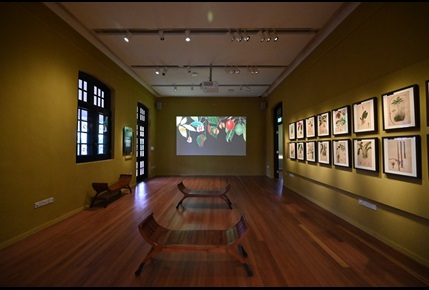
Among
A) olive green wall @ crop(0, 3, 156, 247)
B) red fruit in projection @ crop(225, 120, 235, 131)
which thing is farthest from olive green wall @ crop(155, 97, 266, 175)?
olive green wall @ crop(0, 3, 156, 247)

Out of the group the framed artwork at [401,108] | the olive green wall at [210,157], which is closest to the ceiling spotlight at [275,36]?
the framed artwork at [401,108]

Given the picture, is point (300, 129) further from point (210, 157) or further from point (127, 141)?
point (127, 141)

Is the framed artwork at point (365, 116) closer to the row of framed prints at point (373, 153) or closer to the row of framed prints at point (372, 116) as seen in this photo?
the row of framed prints at point (372, 116)

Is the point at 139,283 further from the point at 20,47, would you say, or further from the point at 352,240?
the point at 20,47

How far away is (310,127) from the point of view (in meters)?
4.90

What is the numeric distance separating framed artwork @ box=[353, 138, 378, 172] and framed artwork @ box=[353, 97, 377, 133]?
0.18 meters

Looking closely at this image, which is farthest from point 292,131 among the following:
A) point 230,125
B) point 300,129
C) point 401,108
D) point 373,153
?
point 230,125

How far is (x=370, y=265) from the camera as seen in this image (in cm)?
228

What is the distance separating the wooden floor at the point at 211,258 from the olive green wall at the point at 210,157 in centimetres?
559

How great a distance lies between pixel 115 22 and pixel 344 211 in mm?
Result: 5706

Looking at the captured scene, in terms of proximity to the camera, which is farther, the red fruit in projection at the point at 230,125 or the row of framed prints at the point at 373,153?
the red fruit in projection at the point at 230,125

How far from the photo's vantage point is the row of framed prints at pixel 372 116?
7.80 feet

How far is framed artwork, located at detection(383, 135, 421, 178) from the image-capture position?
7.60 ft

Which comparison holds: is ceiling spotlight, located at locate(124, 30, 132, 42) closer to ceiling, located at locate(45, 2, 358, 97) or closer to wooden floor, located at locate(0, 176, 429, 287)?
ceiling, located at locate(45, 2, 358, 97)
